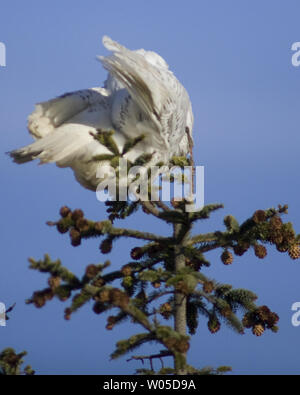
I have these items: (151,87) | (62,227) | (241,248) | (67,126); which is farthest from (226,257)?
(67,126)

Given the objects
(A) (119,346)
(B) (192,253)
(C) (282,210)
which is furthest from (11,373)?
(C) (282,210)

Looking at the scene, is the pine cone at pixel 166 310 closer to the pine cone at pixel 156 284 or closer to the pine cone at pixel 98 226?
the pine cone at pixel 156 284

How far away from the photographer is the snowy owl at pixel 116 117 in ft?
36.4

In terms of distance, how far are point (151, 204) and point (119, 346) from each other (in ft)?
6.85

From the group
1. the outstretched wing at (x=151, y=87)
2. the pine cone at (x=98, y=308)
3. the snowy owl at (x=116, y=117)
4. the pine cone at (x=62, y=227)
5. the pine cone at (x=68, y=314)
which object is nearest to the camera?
the pine cone at (x=68, y=314)

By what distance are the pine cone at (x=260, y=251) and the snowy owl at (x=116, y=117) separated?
167cm

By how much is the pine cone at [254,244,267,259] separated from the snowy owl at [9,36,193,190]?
1.67 meters

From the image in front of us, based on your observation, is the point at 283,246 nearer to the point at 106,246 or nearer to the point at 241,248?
the point at 241,248

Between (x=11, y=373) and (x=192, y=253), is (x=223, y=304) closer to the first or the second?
(x=192, y=253)

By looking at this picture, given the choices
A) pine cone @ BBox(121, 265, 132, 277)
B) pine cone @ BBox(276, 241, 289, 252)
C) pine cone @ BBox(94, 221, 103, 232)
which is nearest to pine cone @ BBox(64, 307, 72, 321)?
pine cone @ BBox(94, 221, 103, 232)

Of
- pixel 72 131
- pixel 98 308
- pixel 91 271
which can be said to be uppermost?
pixel 72 131

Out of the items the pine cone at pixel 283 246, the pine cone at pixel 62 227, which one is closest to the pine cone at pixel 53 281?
the pine cone at pixel 62 227

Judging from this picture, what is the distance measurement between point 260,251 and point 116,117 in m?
2.50

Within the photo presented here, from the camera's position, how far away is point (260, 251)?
10055 millimetres
